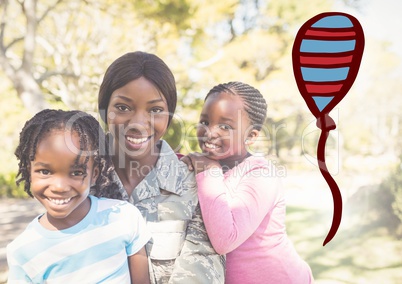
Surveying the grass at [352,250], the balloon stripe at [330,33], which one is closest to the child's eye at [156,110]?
the balloon stripe at [330,33]

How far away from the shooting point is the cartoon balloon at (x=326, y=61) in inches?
88.6

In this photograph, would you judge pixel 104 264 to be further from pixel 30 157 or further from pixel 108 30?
pixel 108 30

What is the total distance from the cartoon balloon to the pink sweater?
2.16ft

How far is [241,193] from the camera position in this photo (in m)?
1.53

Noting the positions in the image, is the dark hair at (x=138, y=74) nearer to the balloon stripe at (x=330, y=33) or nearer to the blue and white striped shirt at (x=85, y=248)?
the blue and white striped shirt at (x=85, y=248)

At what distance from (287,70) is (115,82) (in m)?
8.31

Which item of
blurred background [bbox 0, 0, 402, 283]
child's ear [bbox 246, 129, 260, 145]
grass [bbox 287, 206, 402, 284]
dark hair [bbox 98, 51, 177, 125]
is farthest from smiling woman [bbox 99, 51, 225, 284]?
grass [bbox 287, 206, 402, 284]

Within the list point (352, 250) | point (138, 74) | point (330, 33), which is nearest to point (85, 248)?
point (138, 74)

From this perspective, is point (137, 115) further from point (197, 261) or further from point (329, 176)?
point (329, 176)

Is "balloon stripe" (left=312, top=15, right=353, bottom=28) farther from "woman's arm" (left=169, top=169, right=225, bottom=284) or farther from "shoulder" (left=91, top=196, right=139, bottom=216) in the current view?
"shoulder" (left=91, top=196, right=139, bottom=216)

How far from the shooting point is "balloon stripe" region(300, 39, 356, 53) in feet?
7.45

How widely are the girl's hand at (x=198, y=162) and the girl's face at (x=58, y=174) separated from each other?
434 mm

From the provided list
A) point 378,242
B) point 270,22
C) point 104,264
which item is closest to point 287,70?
point 270,22

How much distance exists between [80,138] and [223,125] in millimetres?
546
